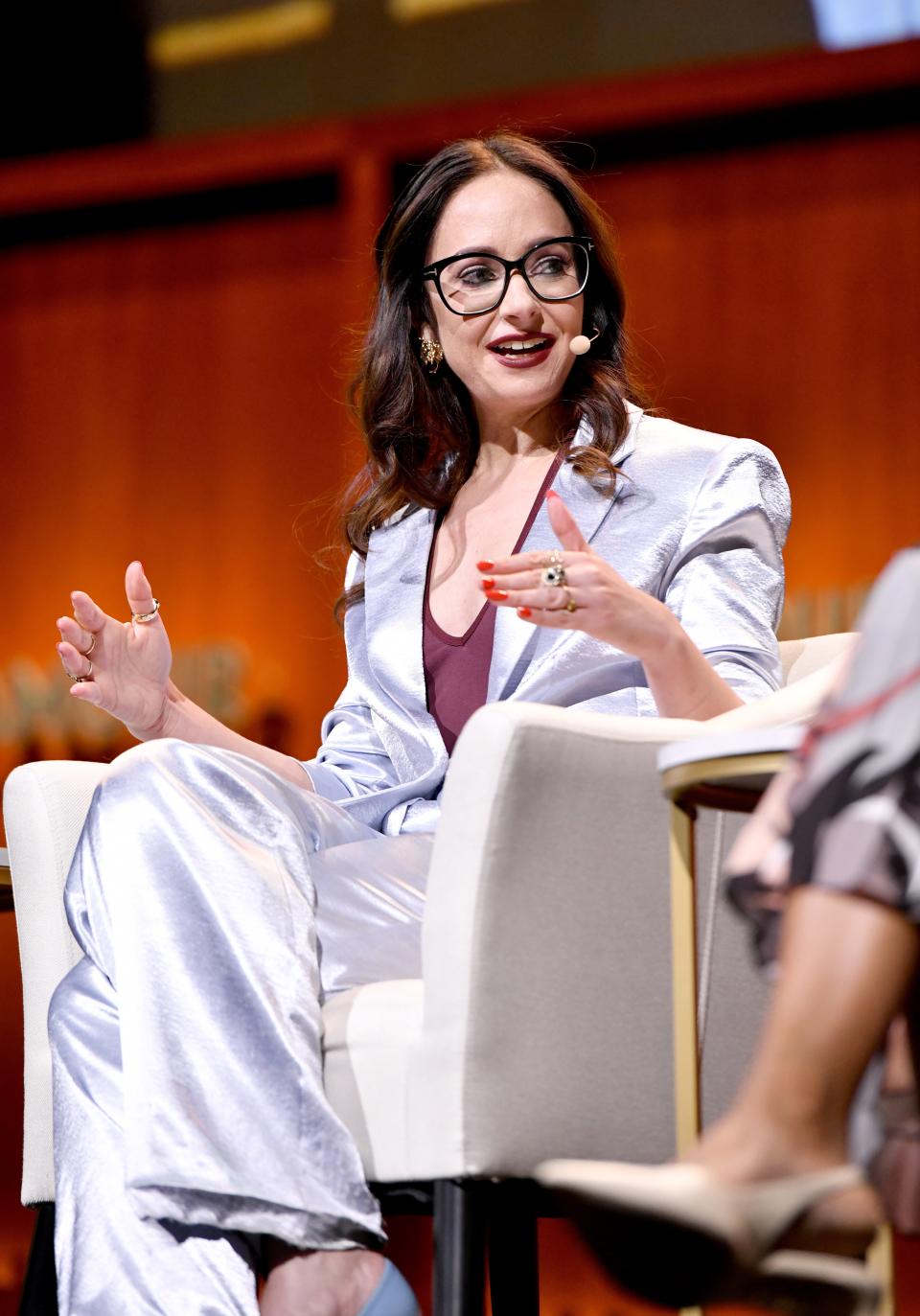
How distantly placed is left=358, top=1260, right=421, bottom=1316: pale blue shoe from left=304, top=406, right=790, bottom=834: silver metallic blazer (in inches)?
23.2

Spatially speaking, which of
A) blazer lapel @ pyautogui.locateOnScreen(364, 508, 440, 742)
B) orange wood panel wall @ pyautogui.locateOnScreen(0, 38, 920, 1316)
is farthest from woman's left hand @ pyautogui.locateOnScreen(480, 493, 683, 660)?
orange wood panel wall @ pyautogui.locateOnScreen(0, 38, 920, 1316)

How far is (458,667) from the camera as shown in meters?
2.02

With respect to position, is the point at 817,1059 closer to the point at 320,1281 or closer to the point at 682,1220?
the point at 682,1220

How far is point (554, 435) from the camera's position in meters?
2.18

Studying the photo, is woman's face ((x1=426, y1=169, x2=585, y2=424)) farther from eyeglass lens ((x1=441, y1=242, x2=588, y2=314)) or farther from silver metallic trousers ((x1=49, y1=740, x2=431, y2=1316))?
silver metallic trousers ((x1=49, y1=740, x2=431, y2=1316))

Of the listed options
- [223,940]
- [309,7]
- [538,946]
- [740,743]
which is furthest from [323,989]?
[309,7]

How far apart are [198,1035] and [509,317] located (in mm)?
989

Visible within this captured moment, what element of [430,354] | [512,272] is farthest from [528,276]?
[430,354]

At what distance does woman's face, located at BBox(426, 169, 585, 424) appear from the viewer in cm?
210

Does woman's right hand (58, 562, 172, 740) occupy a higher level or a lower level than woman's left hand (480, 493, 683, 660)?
lower

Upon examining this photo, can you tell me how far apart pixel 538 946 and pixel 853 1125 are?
1.60 ft

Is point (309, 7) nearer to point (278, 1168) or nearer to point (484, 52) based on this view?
point (484, 52)

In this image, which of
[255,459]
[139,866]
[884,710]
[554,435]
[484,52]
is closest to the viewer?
[884,710]

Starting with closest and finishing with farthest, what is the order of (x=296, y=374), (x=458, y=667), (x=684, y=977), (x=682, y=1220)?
(x=682, y=1220) → (x=684, y=977) → (x=458, y=667) → (x=296, y=374)
